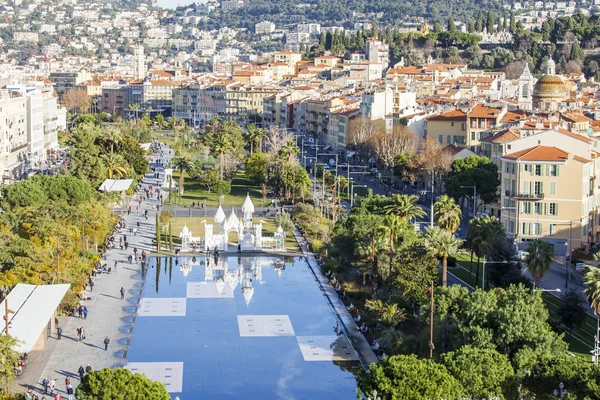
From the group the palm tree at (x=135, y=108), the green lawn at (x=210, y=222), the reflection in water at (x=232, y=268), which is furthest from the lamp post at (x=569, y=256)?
the palm tree at (x=135, y=108)

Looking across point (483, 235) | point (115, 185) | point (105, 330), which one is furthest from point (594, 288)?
point (115, 185)

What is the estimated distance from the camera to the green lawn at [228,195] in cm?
8719

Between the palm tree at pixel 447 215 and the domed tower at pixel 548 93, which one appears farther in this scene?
the domed tower at pixel 548 93

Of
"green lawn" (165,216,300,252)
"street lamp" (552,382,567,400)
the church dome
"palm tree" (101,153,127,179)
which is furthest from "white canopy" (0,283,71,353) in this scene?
the church dome

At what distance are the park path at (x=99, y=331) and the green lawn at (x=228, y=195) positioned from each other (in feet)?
68.5

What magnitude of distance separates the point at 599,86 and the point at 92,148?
3119 inches

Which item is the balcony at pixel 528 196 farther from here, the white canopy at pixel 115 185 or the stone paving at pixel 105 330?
the white canopy at pixel 115 185

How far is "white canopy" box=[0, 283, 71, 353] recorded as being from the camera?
3988 cm

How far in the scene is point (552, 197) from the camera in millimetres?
63125

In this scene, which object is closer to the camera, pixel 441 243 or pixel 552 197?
pixel 441 243

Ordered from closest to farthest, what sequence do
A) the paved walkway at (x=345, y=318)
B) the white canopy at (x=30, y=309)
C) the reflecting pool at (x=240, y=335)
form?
the reflecting pool at (x=240, y=335) < the white canopy at (x=30, y=309) < the paved walkway at (x=345, y=318)

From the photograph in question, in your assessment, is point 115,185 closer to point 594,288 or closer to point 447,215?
point 447,215

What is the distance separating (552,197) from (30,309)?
31.3m

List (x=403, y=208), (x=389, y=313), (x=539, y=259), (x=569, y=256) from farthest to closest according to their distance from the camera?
(x=403, y=208), (x=569, y=256), (x=539, y=259), (x=389, y=313)
